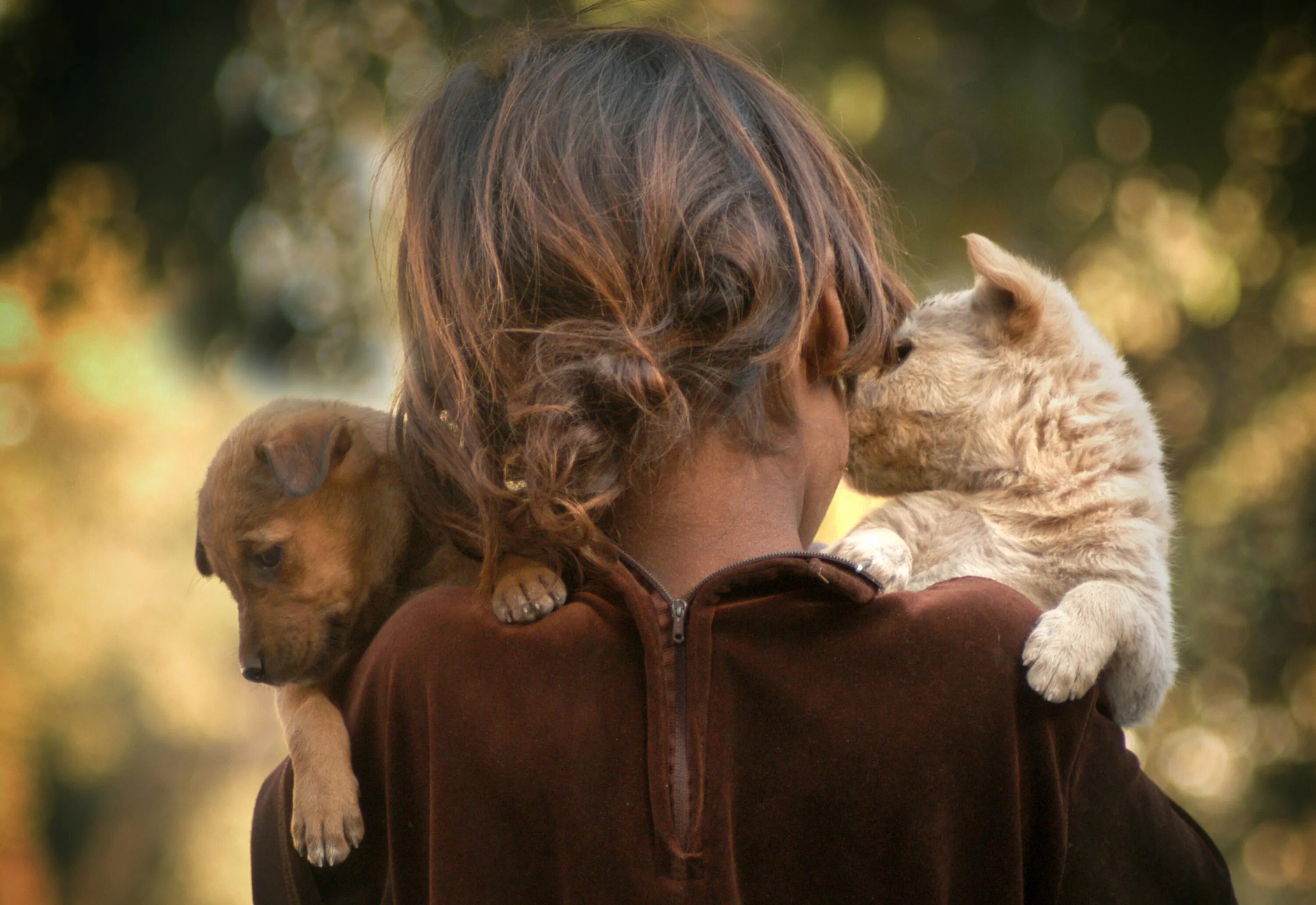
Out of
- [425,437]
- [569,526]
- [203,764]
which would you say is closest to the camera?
[569,526]

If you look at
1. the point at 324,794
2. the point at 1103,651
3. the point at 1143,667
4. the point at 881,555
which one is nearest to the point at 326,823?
the point at 324,794

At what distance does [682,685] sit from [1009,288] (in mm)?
1013

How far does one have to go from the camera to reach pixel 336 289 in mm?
3699

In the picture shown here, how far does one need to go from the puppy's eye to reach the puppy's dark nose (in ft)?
0.48

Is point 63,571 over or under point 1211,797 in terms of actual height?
over

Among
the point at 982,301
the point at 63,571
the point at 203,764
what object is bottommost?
the point at 203,764

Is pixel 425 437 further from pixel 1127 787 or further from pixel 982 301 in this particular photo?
pixel 982 301

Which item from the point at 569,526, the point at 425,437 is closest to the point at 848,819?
the point at 569,526

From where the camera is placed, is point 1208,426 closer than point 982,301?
No

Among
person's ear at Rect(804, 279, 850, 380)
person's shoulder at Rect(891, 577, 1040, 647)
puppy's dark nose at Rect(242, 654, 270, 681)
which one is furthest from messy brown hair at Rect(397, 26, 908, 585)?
puppy's dark nose at Rect(242, 654, 270, 681)

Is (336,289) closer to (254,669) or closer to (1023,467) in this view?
(254,669)

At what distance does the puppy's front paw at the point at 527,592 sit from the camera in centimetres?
118

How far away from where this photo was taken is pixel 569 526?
1169 millimetres

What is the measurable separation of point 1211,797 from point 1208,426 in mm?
1300
